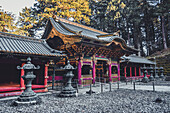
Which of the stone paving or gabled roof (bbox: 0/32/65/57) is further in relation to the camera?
gabled roof (bbox: 0/32/65/57)

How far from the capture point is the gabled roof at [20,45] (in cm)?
871

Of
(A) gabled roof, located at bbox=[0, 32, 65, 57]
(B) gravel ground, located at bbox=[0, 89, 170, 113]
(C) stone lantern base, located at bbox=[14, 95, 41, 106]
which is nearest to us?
(B) gravel ground, located at bbox=[0, 89, 170, 113]

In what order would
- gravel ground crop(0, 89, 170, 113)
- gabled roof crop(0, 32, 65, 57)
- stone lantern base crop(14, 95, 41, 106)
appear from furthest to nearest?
gabled roof crop(0, 32, 65, 57), stone lantern base crop(14, 95, 41, 106), gravel ground crop(0, 89, 170, 113)

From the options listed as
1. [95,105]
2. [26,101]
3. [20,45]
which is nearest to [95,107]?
[95,105]

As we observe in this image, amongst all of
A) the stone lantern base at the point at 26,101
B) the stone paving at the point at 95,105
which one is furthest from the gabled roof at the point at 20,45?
the stone paving at the point at 95,105

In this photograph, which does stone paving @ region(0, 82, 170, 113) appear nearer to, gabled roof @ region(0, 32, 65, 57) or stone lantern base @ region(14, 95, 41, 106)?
stone lantern base @ region(14, 95, 41, 106)

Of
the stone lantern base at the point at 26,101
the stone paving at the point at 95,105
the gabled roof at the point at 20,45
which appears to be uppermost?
the gabled roof at the point at 20,45

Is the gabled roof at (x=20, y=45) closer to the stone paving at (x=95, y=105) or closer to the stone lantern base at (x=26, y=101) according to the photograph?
the stone lantern base at (x=26, y=101)

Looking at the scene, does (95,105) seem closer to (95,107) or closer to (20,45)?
(95,107)

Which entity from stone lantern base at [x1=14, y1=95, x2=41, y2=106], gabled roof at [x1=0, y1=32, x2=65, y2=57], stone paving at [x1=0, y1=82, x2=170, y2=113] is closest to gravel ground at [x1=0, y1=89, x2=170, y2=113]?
stone paving at [x1=0, y1=82, x2=170, y2=113]

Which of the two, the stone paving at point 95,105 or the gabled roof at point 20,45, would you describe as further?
the gabled roof at point 20,45

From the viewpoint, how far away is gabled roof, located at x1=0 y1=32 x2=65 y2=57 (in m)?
8.71

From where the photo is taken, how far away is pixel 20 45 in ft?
32.5

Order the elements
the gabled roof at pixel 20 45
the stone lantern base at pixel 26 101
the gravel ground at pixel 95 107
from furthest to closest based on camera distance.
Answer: the gabled roof at pixel 20 45
the stone lantern base at pixel 26 101
the gravel ground at pixel 95 107
